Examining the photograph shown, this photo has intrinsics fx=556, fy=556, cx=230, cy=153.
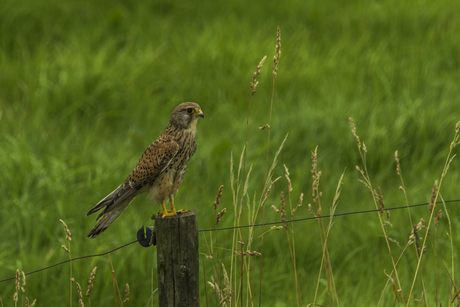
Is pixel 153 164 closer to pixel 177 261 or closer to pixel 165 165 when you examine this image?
pixel 165 165

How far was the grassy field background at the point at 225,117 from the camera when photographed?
4.80 meters

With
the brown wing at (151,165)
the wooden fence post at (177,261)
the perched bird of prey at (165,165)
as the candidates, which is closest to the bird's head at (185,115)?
the perched bird of prey at (165,165)

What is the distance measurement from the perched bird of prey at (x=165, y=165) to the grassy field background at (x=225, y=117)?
258 millimetres

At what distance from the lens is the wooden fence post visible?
271cm

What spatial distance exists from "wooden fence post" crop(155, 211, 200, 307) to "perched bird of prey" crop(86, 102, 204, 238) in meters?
0.79

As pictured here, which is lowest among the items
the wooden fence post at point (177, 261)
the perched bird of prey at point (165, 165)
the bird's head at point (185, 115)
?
the wooden fence post at point (177, 261)

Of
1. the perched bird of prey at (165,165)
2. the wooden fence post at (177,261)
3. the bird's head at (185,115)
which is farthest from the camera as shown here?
the bird's head at (185,115)

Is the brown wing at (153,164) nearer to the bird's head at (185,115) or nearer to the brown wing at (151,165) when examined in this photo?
the brown wing at (151,165)

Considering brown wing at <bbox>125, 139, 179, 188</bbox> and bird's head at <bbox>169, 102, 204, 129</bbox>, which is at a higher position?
bird's head at <bbox>169, 102, 204, 129</bbox>

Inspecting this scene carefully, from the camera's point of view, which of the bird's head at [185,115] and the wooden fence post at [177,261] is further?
the bird's head at [185,115]

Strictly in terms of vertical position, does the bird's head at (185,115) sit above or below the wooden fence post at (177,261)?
above

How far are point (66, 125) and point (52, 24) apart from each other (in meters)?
2.87

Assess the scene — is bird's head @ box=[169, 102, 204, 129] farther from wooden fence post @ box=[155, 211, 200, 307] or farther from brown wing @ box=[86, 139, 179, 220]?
wooden fence post @ box=[155, 211, 200, 307]

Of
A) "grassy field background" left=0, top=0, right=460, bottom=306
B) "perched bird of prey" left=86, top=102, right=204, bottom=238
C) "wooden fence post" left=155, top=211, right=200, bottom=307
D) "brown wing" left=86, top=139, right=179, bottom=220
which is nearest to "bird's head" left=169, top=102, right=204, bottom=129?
"perched bird of prey" left=86, top=102, right=204, bottom=238
